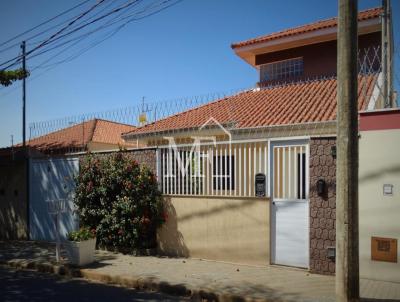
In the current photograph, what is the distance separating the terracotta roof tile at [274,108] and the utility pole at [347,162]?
4769 mm

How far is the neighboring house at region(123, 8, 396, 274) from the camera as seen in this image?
24.6 feet

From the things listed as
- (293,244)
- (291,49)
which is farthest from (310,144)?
(291,49)

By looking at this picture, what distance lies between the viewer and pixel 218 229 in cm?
866

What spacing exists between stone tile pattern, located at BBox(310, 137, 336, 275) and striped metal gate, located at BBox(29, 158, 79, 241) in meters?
6.76

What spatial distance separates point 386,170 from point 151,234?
5.58m

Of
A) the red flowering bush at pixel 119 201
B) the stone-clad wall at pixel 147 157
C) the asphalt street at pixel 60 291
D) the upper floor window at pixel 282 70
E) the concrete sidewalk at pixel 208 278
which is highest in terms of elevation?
the upper floor window at pixel 282 70

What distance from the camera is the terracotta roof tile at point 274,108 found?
11.1m

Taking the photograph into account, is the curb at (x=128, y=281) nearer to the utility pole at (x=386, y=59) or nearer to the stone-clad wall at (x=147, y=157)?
the stone-clad wall at (x=147, y=157)

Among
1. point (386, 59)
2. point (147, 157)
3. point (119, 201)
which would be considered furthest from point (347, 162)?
point (119, 201)

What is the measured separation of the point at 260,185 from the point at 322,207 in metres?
1.36

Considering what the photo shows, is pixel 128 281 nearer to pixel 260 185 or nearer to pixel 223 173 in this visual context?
pixel 223 173

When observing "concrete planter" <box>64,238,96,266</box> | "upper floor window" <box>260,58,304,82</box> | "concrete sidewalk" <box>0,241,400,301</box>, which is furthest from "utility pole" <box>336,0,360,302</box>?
"upper floor window" <box>260,58,304,82</box>

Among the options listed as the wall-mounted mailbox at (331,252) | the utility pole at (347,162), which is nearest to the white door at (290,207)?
the wall-mounted mailbox at (331,252)

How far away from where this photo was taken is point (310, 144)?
7570 mm
